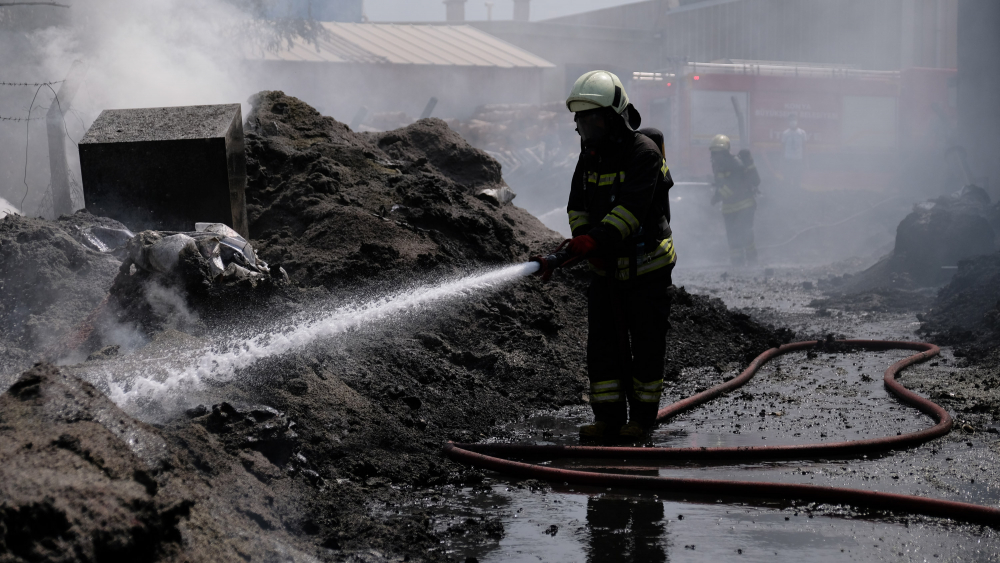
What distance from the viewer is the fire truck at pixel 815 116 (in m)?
18.2

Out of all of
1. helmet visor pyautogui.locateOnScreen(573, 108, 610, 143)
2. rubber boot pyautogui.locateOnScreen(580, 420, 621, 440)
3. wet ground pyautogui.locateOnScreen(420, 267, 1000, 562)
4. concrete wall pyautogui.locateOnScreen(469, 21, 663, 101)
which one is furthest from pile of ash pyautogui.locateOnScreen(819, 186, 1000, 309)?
concrete wall pyautogui.locateOnScreen(469, 21, 663, 101)

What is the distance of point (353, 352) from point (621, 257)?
1610mm

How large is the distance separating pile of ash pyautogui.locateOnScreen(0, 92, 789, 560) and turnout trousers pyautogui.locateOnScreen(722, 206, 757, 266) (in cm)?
691

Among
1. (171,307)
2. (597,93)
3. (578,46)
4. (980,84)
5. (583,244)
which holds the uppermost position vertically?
(578,46)

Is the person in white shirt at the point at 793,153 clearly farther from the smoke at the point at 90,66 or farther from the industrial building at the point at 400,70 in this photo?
the smoke at the point at 90,66

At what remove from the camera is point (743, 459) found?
11.8ft

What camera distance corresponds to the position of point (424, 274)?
5.60 metres

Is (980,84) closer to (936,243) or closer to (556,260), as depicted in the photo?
(936,243)

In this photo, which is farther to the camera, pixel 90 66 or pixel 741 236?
pixel 741 236

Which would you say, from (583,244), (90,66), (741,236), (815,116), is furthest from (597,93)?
(815,116)

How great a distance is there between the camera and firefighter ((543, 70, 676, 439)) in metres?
3.96

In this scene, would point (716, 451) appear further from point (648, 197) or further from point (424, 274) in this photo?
point (424, 274)

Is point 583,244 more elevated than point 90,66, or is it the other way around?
point 90,66

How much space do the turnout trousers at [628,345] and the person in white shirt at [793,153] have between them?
16.2 metres
